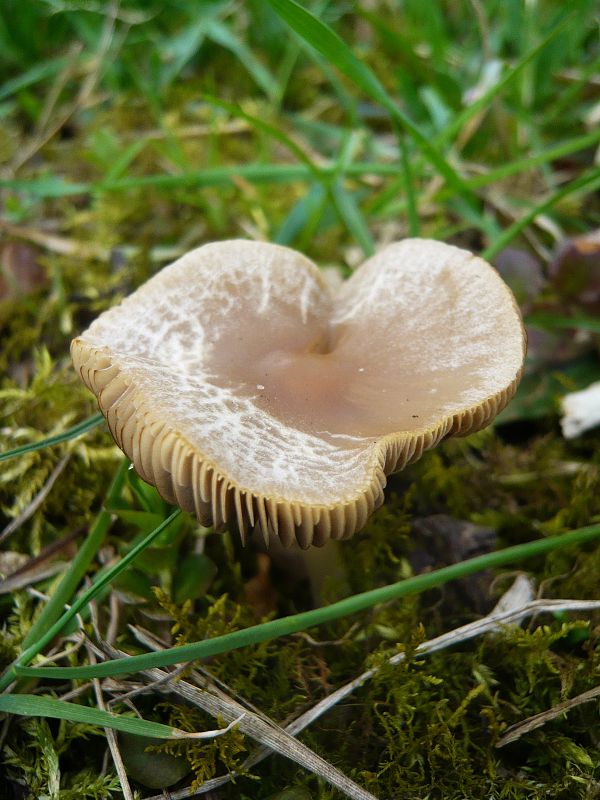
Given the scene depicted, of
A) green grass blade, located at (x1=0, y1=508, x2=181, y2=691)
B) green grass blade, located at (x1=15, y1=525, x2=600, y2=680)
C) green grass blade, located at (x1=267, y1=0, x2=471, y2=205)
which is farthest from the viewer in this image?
green grass blade, located at (x1=267, y1=0, x2=471, y2=205)

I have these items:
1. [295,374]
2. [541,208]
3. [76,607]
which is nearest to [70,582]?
[76,607]

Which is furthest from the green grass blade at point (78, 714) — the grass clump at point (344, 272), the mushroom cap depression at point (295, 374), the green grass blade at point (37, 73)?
the green grass blade at point (37, 73)

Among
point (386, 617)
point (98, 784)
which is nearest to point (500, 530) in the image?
point (386, 617)

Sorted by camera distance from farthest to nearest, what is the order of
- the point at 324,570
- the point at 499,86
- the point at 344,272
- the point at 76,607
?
the point at 344,272 → the point at 499,86 → the point at 324,570 → the point at 76,607

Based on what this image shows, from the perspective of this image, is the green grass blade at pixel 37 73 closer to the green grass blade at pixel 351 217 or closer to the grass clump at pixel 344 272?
the grass clump at pixel 344 272

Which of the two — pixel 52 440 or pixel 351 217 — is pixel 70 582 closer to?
pixel 52 440

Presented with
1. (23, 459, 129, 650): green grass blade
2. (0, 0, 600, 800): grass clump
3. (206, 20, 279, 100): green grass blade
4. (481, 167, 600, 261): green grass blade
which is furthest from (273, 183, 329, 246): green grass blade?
(23, 459, 129, 650): green grass blade

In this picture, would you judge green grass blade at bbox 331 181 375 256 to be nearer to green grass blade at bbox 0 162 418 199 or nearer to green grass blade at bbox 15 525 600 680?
green grass blade at bbox 0 162 418 199
